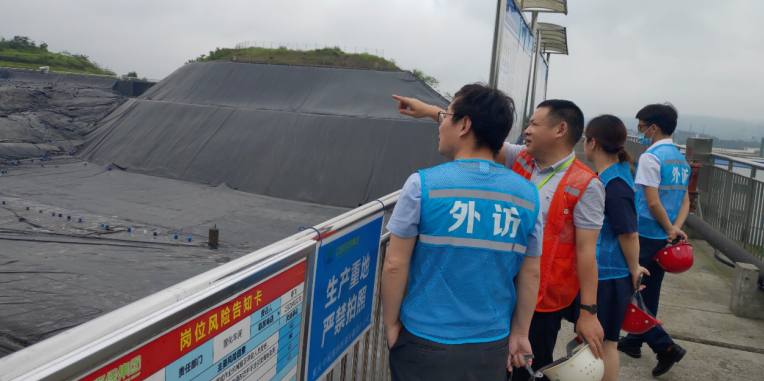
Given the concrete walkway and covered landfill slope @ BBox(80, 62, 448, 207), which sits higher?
covered landfill slope @ BBox(80, 62, 448, 207)

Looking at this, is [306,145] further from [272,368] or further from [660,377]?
[272,368]

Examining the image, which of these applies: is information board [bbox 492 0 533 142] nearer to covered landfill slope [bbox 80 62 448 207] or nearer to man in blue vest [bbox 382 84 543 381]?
man in blue vest [bbox 382 84 543 381]

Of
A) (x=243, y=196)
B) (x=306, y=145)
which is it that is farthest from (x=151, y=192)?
(x=306, y=145)

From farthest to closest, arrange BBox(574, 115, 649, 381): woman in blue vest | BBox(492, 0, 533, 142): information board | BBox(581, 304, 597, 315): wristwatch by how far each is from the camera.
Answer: BBox(492, 0, 533, 142): information board, BBox(574, 115, 649, 381): woman in blue vest, BBox(581, 304, 597, 315): wristwatch

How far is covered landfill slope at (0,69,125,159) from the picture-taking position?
19500mm

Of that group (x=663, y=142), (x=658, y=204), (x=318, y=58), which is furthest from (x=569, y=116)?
(x=318, y=58)

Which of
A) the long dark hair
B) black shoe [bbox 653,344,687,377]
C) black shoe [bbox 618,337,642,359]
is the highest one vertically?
the long dark hair

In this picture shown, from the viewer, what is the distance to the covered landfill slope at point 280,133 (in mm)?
16375

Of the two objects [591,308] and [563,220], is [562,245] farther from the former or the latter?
[591,308]

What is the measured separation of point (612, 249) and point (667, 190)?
1522mm

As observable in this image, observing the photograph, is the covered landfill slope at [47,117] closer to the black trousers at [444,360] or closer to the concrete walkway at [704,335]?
the concrete walkway at [704,335]

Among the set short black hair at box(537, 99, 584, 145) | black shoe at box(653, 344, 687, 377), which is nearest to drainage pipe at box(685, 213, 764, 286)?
black shoe at box(653, 344, 687, 377)

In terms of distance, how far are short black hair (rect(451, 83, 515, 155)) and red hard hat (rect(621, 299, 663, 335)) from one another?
5.84ft

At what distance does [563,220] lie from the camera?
8.19 feet
